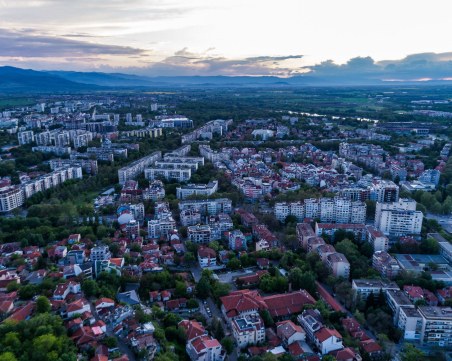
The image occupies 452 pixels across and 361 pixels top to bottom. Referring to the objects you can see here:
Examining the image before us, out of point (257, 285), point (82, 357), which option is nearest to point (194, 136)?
point (257, 285)

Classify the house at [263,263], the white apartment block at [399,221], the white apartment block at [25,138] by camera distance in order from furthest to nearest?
the white apartment block at [25,138] < the white apartment block at [399,221] < the house at [263,263]

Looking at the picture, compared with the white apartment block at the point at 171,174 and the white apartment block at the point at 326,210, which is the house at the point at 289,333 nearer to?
the white apartment block at the point at 326,210

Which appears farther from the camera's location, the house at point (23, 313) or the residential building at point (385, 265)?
the residential building at point (385, 265)

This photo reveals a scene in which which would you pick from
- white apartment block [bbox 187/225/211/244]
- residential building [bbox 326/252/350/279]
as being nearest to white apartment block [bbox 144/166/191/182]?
white apartment block [bbox 187/225/211/244]

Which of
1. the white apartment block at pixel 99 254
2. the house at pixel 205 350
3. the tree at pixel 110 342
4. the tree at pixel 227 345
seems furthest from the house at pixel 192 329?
the white apartment block at pixel 99 254

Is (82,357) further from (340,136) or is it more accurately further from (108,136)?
(340,136)

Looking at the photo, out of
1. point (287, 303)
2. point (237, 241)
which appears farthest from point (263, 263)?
point (287, 303)
